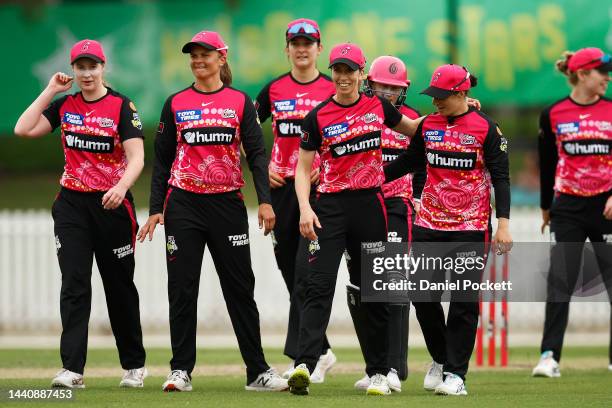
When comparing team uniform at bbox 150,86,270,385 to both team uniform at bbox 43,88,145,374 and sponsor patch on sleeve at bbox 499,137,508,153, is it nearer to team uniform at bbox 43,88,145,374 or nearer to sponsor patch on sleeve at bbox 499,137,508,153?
team uniform at bbox 43,88,145,374

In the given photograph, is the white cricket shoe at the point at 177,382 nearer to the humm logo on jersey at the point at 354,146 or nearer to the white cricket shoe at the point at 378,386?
the white cricket shoe at the point at 378,386

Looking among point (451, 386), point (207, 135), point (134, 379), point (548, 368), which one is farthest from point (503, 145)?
point (134, 379)

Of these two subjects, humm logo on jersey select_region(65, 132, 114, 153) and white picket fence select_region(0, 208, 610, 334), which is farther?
white picket fence select_region(0, 208, 610, 334)

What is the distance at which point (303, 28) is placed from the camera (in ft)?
32.0

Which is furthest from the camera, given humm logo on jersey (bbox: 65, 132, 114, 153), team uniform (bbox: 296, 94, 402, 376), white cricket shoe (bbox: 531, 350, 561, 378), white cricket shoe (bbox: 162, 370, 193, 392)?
white cricket shoe (bbox: 531, 350, 561, 378)

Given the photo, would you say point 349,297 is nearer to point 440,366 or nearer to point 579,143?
point 440,366

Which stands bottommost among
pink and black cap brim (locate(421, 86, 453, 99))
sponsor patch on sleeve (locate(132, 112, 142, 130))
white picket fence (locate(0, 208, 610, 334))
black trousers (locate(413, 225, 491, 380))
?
white picket fence (locate(0, 208, 610, 334))

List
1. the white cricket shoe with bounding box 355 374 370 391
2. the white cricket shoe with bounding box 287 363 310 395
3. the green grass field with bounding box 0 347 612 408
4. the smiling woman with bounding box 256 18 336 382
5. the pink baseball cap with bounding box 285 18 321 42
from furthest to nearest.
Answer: the smiling woman with bounding box 256 18 336 382 < the pink baseball cap with bounding box 285 18 321 42 < the white cricket shoe with bounding box 355 374 370 391 < the white cricket shoe with bounding box 287 363 310 395 < the green grass field with bounding box 0 347 612 408

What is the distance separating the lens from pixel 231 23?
1808 cm

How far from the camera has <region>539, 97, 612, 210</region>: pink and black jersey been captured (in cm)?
1074

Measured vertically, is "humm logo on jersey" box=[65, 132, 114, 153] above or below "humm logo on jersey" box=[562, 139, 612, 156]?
above

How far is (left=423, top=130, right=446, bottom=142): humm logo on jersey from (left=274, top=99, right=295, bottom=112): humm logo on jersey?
5.26 ft

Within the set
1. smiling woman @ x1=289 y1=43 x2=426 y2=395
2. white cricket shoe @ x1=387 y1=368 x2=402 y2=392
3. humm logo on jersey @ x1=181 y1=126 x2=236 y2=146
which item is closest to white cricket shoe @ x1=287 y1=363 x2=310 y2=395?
smiling woman @ x1=289 y1=43 x2=426 y2=395

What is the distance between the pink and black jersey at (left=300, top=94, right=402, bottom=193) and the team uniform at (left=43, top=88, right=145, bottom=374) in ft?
4.56
